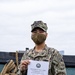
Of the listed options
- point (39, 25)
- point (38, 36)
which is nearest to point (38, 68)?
point (38, 36)

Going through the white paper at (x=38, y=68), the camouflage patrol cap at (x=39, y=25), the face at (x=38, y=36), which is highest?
the camouflage patrol cap at (x=39, y=25)

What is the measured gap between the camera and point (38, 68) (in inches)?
154

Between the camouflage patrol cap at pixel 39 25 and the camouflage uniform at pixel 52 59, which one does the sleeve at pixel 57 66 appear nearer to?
the camouflage uniform at pixel 52 59

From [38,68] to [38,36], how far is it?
32cm

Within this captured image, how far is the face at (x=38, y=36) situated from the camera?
3.91m

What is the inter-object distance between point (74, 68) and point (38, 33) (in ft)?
8.61

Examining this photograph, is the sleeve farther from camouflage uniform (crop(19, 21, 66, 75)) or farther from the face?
the face

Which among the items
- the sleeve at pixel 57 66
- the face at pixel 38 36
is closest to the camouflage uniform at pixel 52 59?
the sleeve at pixel 57 66

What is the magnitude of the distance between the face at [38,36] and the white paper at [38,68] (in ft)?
0.68

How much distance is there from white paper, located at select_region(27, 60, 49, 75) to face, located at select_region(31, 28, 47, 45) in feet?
0.68

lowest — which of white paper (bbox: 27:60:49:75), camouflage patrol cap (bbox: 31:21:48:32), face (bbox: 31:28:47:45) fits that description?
white paper (bbox: 27:60:49:75)

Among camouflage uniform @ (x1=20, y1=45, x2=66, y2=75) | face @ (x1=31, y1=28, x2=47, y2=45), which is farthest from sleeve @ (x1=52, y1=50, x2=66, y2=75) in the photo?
face @ (x1=31, y1=28, x2=47, y2=45)

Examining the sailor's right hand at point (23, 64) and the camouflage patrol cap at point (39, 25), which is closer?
the sailor's right hand at point (23, 64)

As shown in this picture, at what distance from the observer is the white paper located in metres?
3.88
